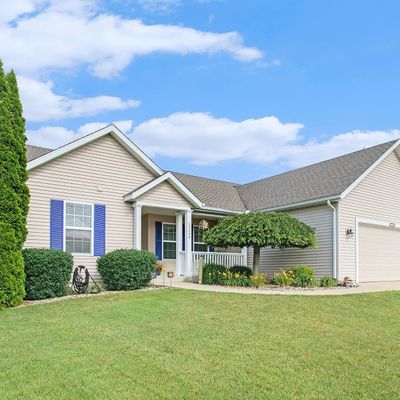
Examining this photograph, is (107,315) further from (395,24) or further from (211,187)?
(211,187)

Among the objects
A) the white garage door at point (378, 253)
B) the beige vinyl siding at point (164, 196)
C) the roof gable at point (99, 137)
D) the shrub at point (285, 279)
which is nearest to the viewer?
the roof gable at point (99, 137)

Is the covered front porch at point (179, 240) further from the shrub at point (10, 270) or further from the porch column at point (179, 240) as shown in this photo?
the shrub at point (10, 270)

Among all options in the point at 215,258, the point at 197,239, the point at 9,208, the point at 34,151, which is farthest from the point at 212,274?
the point at 34,151

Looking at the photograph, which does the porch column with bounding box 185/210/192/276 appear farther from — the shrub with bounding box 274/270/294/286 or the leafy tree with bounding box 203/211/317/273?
the shrub with bounding box 274/270/294/286

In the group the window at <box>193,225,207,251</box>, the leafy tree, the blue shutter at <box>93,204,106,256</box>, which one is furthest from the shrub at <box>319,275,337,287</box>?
the blue shutter at <box>93,204,106,256</box>

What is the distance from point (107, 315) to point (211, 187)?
13.2m

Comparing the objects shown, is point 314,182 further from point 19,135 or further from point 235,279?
point 19,135

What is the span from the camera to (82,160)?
15.4 meters

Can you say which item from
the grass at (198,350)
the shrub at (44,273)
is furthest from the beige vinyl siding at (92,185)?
the grass at (198,350)

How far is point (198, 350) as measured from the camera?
7105 mm

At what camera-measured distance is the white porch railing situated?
17.9 metres

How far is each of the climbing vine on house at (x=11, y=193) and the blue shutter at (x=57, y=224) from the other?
226cm

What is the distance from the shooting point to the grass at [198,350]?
556 centimetres

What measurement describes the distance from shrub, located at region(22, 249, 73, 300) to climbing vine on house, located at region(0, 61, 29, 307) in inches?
25.1
